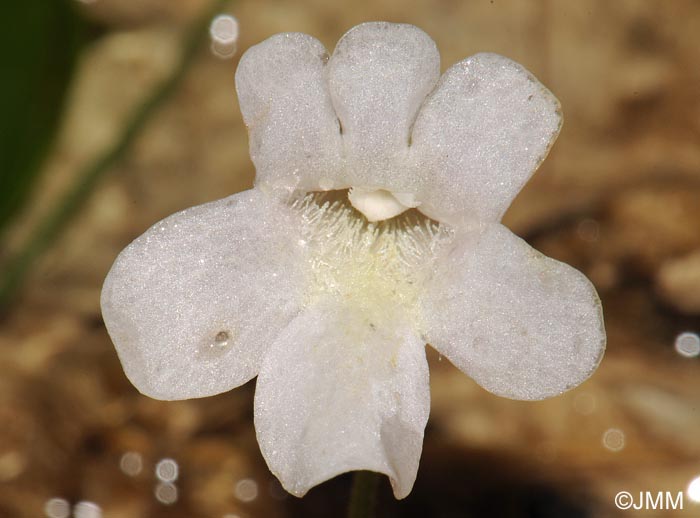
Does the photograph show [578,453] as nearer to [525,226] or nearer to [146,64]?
[525,226]

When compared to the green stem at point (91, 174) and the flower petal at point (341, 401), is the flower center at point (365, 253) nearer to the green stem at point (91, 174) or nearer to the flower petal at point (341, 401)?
the flower petal at point (341, 401)

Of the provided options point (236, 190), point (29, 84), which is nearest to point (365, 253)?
point (236, 190)

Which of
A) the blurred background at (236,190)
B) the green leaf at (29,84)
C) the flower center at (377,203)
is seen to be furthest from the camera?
the green leaf at (29,84)

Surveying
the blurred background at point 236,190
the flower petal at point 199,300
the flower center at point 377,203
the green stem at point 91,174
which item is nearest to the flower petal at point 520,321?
the flower center at point 377,203

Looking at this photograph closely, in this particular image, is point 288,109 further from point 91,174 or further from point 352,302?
point 91,174

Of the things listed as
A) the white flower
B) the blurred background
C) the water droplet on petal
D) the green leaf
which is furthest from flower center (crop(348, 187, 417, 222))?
the green leaf

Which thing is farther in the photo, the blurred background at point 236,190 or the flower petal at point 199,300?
the blurred background at point 236,190

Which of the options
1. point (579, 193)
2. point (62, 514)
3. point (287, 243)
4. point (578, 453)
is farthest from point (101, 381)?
point (579, 193)
